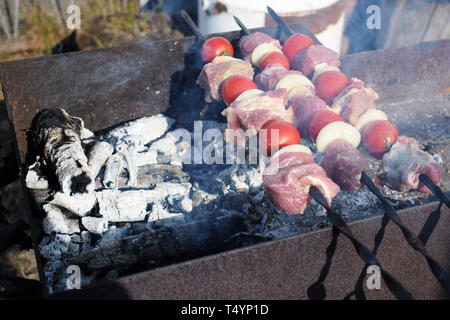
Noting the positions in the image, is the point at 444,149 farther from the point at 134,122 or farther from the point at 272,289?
the point at 134,122

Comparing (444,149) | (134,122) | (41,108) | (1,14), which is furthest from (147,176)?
(1,14)

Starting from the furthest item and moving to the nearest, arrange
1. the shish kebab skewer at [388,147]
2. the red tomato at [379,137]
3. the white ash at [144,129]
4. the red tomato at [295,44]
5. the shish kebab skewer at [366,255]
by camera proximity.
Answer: the red tomato at [295,44]
the white ash at [144,129]
the red tomato at [379,137]
the shish kebab skewer at [388,147]
the shish kebab skewer at [366,255]

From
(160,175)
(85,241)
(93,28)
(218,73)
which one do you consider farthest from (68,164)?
(93,28)

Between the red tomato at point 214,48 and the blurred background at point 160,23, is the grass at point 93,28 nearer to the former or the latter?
the blurred background at point 160,23

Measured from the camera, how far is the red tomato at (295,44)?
11.4ft

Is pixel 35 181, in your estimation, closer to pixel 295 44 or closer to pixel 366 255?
pixel 366 255

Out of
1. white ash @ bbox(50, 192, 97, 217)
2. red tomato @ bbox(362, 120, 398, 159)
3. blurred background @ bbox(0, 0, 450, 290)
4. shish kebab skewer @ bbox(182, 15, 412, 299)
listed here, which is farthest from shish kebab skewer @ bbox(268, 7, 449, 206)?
blurred background @ bbox(0, 0, 450, 290)

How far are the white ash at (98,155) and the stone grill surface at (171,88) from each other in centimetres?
50

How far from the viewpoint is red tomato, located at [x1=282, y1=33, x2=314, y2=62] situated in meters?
3.47

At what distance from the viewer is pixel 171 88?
3.68 metres

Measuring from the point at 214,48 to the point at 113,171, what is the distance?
Result: 154 cm

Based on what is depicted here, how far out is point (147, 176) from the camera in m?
2.94

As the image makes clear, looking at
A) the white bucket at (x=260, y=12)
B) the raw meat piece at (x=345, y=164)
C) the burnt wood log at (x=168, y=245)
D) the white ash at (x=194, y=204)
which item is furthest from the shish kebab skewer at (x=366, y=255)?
the white bucket at (x=260, y=12)
